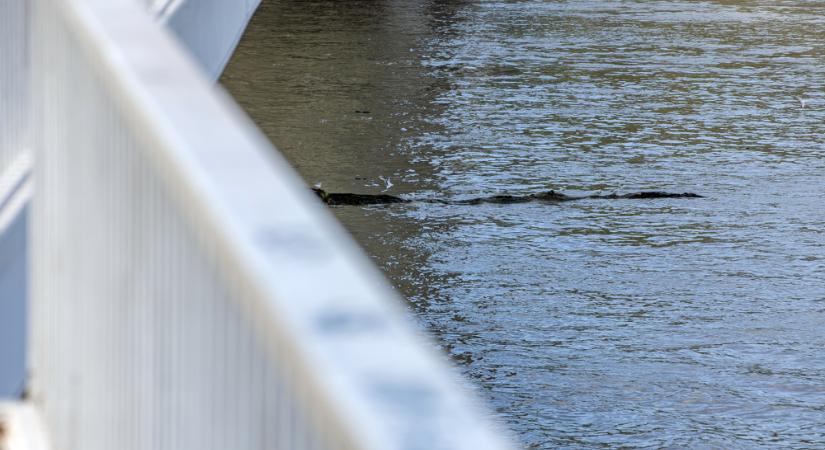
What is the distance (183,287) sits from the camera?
1.80 m

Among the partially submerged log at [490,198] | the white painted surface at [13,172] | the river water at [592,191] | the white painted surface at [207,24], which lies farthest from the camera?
the partially submerged log at [490,198]

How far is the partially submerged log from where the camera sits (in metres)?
8.84

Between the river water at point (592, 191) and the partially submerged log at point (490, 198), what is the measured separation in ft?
0.41

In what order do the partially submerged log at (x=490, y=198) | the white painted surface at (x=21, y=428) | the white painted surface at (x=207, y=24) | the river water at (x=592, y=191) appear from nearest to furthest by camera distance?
the white painted surface at (x=21, y=428)
the river water at (x=592, y=191)
the white painted surface at (x=207, y=24)
the partially submerged log at (x=490, y=198)

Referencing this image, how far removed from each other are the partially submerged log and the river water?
126mm

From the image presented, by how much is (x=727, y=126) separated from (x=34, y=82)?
8513 millimetres

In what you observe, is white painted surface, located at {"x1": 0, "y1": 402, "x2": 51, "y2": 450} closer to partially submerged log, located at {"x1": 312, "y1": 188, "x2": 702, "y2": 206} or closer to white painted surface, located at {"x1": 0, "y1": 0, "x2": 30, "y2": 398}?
white painted surface, located at {"x1": 0, "y1": 0, "x2": 30, "y2": 398}

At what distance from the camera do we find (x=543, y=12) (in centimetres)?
1747

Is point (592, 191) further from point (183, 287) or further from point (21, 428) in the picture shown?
point (183, 287)

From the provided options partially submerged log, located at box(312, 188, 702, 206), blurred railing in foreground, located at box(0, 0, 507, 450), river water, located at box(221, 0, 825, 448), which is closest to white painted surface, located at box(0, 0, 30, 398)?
blurred railing in foreground, located at box(0, 0, 507, 450)

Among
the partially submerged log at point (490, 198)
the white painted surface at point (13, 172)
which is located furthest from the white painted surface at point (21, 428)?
the partially submerged log at point (490, 198)

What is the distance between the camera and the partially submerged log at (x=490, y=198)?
8.84 metres

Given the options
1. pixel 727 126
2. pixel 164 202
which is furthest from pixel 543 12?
pixel 164 202

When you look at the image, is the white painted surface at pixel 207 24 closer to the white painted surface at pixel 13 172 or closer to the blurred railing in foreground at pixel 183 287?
the white painted surface at pixel 13 172
